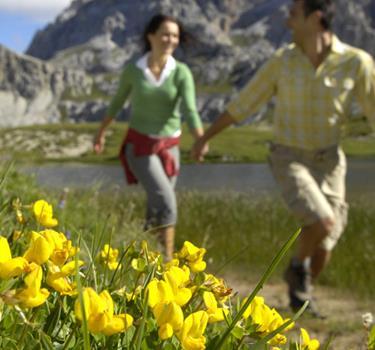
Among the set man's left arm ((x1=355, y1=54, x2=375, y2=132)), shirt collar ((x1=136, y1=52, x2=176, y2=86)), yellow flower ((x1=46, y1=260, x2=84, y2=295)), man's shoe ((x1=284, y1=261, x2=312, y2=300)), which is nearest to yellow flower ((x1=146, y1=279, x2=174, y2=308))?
yellow flower ((x1=46, y1=260, x2=84, y2=295))

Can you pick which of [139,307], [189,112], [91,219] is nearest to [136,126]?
[189,112]

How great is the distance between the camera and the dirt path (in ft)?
18.8

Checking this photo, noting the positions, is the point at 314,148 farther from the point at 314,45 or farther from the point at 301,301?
the point at 301,301

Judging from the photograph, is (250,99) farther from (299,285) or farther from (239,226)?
(239,226)

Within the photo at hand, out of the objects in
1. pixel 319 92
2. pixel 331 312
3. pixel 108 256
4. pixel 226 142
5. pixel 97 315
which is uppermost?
pixel 97 315

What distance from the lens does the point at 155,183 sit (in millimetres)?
6523

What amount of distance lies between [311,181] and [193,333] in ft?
16.0

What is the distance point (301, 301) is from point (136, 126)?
2303 mm

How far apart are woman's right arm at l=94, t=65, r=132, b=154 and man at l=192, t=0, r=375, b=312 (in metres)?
1.23

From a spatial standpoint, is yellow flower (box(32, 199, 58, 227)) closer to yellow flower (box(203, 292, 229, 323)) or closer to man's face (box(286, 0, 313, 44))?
yellow flower (box(203, 292, 229, 323))

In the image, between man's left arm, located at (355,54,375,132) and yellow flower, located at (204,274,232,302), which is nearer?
yellow flower, located at (204,274,232,302)

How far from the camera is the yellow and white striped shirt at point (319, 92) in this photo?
5703 millimetres

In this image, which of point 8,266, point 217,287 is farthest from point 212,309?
point 8,266

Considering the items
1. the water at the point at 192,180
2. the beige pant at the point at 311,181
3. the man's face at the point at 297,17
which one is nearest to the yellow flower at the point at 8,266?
the beige pant at the point at 311,181
